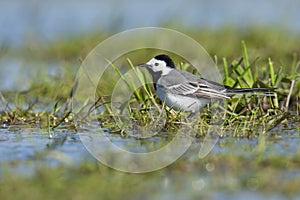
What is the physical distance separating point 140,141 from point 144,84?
1079 millimetres

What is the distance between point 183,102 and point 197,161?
1.62m

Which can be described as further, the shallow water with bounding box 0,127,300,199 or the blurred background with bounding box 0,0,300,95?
the blurred background with bounding box 0,0,300,95

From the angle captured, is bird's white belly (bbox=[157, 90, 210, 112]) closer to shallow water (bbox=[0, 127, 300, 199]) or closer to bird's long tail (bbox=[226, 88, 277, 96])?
bird's long tail (bbox=[226, 88, 277, 96])

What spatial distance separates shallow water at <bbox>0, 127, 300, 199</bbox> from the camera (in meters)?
5.12

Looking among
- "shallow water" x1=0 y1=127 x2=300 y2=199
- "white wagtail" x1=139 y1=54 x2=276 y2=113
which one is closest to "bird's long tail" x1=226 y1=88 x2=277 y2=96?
"white wagtail" x1=139 y1=54 x2=276 y2=113

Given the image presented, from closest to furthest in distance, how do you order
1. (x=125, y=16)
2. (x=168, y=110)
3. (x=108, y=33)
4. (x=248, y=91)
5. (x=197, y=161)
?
1. (x=197, y=161)
2. (x=168, y=110)
3. (x=248, y=91)
4. (x=108, y=33)
5. (x=125, y=16)

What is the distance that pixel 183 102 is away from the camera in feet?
24.2

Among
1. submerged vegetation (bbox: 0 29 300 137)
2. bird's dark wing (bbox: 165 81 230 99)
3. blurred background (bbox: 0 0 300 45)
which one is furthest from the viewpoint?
blurred background (bbox: 0 0 300 45)

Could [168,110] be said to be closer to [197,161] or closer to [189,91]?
[189,91]

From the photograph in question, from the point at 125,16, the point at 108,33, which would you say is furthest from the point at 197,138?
the point at 125,16

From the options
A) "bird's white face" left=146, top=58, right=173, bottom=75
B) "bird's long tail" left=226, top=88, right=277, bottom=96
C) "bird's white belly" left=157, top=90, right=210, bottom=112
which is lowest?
"bird's white belly" left=157, top=90, right=210, bottom=112

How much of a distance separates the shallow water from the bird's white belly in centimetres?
66

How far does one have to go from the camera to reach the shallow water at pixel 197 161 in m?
5.12

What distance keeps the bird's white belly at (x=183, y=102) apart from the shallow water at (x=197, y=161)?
0.66 metres
